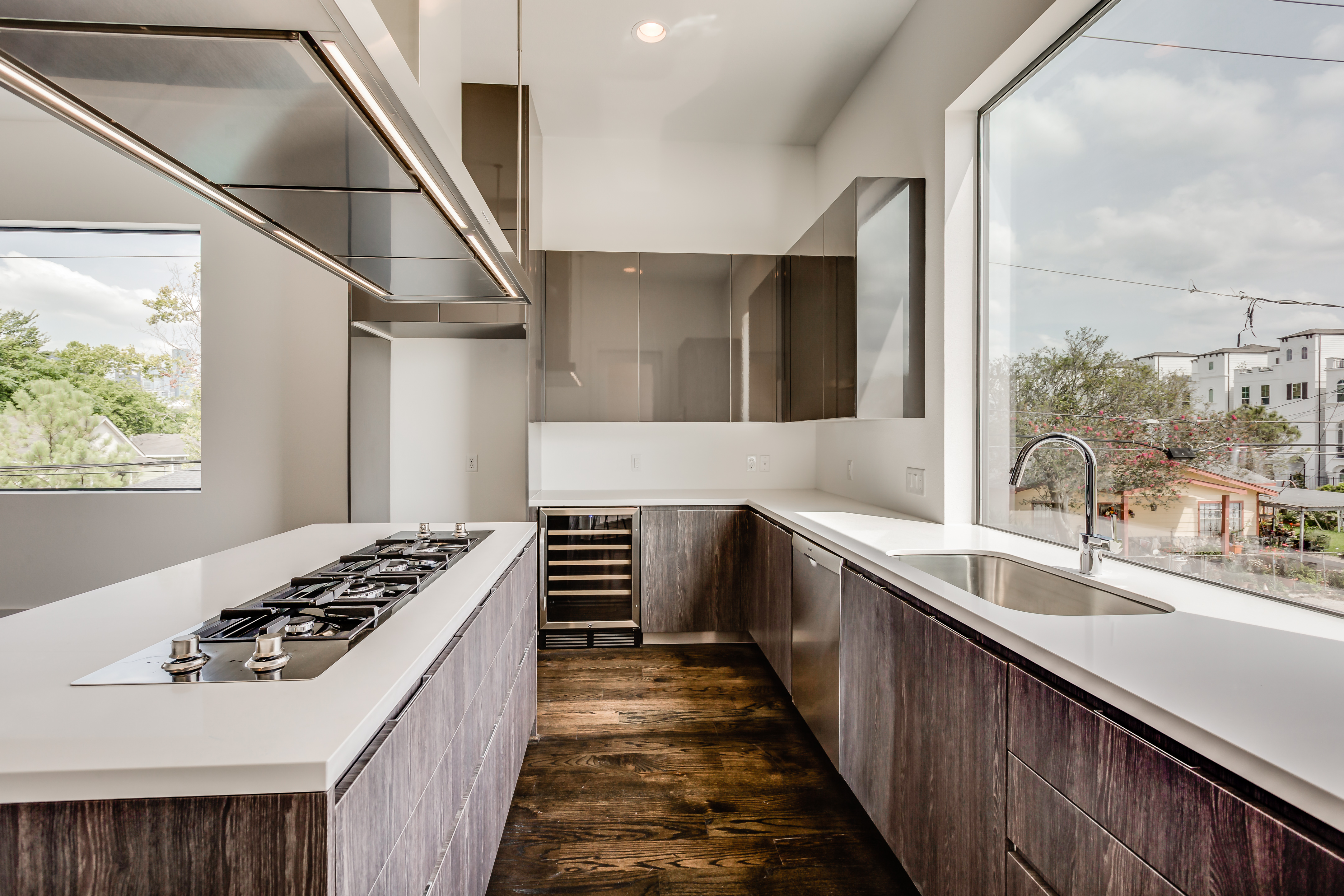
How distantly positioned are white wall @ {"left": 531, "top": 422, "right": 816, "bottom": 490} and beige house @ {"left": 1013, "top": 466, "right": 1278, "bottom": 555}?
2.00 metres

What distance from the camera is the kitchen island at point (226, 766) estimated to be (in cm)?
66

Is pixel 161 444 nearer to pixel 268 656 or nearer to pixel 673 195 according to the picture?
pixel 673 195

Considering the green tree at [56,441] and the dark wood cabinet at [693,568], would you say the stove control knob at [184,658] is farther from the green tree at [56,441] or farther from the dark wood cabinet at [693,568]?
the green tree at [56,441]

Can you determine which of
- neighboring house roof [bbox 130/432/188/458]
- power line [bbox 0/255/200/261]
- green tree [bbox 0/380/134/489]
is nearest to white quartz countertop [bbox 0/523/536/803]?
neighboring house roof [bbox 130/432/188/458]

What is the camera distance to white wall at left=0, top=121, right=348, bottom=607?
135 inches

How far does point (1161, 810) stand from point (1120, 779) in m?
0.06

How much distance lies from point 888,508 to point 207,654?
252 cm

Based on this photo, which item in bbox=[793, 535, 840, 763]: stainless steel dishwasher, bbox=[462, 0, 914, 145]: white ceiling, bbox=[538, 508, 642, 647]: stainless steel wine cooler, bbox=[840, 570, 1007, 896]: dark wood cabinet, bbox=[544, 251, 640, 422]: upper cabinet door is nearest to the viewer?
bbox=[840, 570, 1007, 896]: dark wood cabinet

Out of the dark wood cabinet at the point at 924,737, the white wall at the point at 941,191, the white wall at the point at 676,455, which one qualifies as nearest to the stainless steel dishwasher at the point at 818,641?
the dark wood cabinet at the point at 924,737

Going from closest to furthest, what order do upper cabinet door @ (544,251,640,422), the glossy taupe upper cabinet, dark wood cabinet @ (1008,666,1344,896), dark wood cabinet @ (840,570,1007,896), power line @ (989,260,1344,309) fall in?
1. dark wood cabinet @ (1008,666,1344,896)
2. dark wood cabinet @ (840,570,1007,896)
3. power line @ (989,260,1344,309)
4. the glossy taupe upper cabinet
5. upper cabinet door @ (544,251,640,422)

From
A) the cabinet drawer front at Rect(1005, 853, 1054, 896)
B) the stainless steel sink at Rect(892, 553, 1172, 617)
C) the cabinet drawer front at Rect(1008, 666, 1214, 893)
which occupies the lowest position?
the cabinet drawer front at Rect(1005, 853, 1054, 896)

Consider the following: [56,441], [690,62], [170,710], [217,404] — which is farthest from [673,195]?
[56,441]

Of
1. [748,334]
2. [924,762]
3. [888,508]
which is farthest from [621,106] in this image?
[924,762]

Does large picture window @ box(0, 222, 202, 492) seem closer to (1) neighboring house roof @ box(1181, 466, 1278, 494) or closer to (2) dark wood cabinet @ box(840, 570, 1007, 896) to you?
(2) dark wood cabinet @ box(840, 570, 1007, 896)
